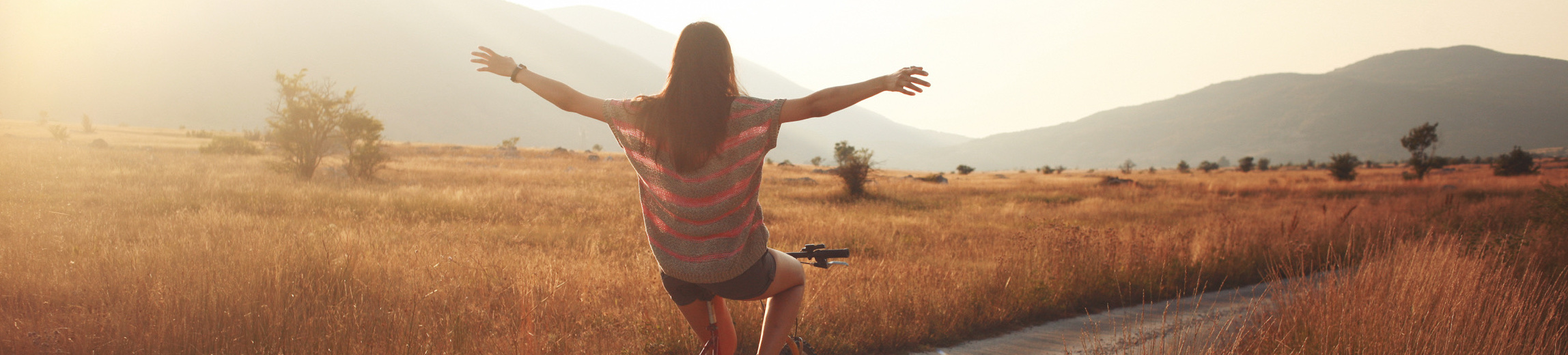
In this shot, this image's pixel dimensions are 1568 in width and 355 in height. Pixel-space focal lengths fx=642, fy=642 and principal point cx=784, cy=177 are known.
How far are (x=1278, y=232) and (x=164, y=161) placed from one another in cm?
2711

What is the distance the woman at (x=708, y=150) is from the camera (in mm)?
2064

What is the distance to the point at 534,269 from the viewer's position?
18.2 ft

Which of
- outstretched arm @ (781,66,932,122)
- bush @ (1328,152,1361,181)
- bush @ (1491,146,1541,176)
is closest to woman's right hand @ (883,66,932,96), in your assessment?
outstretched arm @ (781,66,932,122)

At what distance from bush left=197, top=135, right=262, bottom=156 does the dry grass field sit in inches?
619

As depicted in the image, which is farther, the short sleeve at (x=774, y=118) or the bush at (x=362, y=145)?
the bush at (x=362, y=145)

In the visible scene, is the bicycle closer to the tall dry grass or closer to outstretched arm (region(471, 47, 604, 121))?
outstretched arm (region(471, 47, 604, 121))

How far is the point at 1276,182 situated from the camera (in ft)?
96.8

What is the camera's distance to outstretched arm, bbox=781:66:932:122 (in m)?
2.02

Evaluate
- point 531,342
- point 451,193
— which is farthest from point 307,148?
point 531,342

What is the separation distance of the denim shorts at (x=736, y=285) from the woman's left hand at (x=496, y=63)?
1025 millimetres

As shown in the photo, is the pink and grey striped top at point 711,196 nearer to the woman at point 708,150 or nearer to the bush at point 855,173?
the woman at point 708,150

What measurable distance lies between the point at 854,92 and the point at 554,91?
1103 mm

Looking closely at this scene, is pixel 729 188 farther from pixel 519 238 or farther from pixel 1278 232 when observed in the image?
pixel 1278 232

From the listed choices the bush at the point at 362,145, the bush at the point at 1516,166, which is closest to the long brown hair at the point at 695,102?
the bush at the point at 362,145
